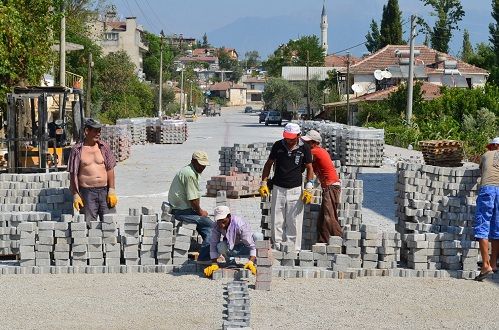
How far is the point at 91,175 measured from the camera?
11.8 metres

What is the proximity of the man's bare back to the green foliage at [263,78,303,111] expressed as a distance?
89081mm

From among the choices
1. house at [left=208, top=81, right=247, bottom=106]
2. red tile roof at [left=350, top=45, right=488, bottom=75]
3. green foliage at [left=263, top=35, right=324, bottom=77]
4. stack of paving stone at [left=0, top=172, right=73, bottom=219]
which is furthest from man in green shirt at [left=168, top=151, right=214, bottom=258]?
house at [left=208, top=81, right=247, bottom=106]

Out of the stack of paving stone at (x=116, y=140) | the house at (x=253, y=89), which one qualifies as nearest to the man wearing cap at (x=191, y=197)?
the stack of paving stone at (x=116, y=140)

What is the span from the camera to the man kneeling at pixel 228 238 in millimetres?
10625

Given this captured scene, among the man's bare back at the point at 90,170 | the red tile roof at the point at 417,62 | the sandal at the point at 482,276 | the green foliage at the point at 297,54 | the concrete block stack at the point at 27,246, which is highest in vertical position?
the green foliage at the point at 297,54

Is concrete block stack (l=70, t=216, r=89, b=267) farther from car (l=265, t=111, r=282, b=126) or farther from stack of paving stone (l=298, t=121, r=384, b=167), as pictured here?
Answer: car (l=265, t=111, r=282, b=126)

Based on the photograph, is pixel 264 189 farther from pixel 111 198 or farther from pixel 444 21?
pixel 444 21

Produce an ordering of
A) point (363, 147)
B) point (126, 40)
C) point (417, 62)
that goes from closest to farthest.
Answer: point (363, 147) → point (417, 62) → point (126, 40)

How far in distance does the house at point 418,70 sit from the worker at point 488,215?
49008 mm

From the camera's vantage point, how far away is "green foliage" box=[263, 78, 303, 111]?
331 ft

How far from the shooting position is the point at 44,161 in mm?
22250

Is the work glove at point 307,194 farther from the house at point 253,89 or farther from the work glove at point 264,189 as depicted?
the house at point 253,89

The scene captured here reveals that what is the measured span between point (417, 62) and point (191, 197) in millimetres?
61470

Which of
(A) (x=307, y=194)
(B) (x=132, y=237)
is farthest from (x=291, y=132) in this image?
(B) (x=132, y=237)
